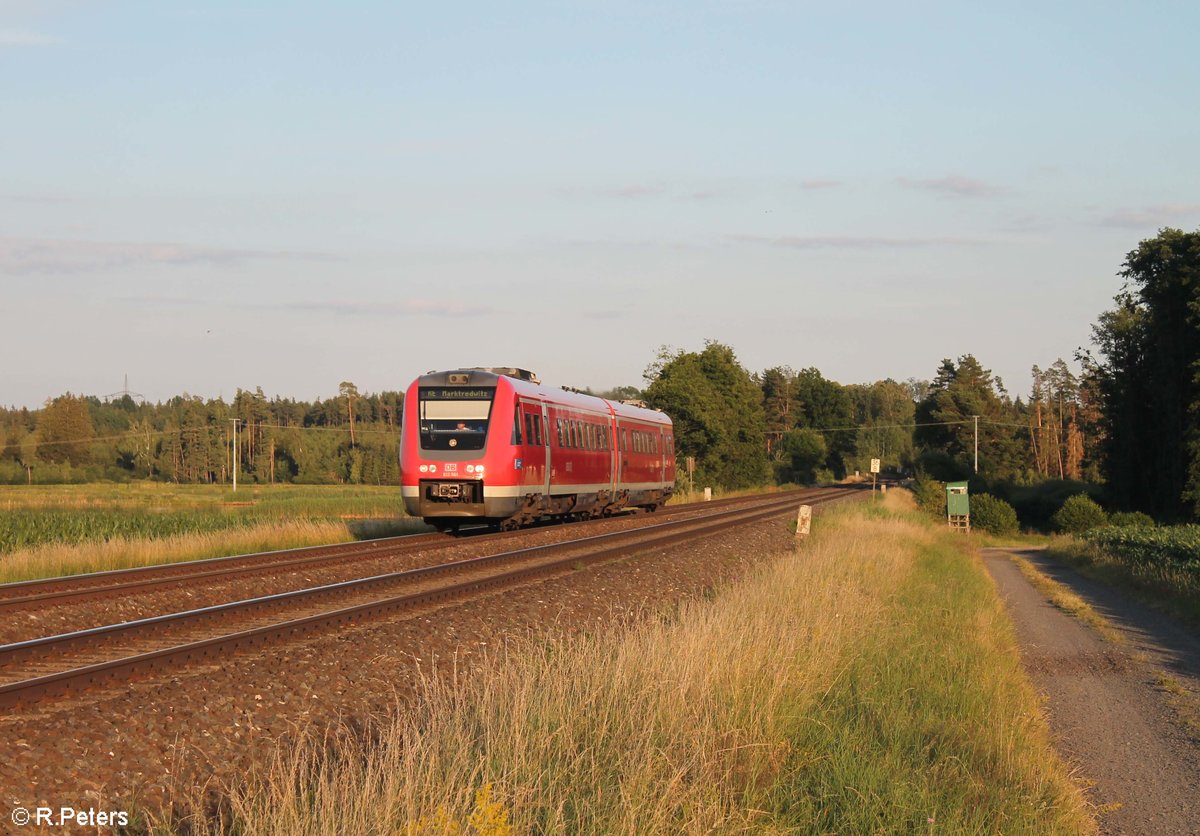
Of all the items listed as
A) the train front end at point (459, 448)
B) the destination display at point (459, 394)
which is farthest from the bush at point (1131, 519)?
the destination display at point (459, 394)

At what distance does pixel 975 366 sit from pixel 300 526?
387 ft

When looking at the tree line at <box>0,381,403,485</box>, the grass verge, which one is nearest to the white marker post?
the grass verge

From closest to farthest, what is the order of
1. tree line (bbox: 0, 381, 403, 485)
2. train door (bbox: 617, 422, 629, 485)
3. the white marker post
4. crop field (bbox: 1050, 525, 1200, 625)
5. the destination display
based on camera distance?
crop field (bbox: 1050, 525, 1200, 625)
the destination display
the white marker post
train door (bbox: 617, 422, 629, 485)
tree line (bbox: 0, 381, 403, 485)

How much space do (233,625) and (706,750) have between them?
7154mm

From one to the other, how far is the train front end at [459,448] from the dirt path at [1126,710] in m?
10.5

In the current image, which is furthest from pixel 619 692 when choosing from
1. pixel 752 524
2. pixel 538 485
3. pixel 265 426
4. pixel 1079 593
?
pixel 265 426

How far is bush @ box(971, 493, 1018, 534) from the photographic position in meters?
58.6

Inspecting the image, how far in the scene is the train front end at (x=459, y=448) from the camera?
78.3 ft

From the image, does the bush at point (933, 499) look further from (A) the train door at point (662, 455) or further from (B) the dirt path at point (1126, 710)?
(B) the dirt path at point (1126, 710)

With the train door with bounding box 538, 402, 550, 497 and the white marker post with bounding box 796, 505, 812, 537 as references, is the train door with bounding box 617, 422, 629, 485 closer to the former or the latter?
the white marker post with bounding box 796, 505, 812, 537

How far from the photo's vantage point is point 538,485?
26406 millimetres

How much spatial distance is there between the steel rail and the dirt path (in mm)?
10921

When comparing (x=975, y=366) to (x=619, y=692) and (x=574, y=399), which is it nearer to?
(x=574, y=399)

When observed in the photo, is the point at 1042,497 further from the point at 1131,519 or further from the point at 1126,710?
the point at 1126,710
